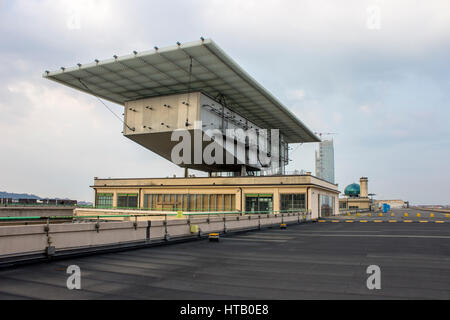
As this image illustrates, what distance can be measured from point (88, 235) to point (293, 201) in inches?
1391

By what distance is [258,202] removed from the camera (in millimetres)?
46594

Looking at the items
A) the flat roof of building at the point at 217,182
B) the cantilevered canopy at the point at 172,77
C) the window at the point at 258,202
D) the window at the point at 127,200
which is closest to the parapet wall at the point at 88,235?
the cantilevered canopy at the point at 172,77

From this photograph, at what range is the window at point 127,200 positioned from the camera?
5497cm

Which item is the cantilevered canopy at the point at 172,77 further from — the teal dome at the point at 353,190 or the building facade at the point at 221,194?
the teal dome at the point at 353,190

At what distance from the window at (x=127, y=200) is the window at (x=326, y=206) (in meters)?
29.5

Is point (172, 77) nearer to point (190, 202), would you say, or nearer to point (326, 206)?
point (190, 202)

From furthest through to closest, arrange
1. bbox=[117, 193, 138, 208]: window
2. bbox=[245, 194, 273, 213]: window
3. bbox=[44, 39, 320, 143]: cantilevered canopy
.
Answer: bbox=[117, 193, 138, 208]: window → bbox=[245, 194, 273, 213]: window → bbox=[44, 39, 320, 143]: cantilevered canopy

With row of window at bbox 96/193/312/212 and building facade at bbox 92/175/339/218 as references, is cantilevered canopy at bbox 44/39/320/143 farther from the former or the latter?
row of window at bbox 96/193/312/212

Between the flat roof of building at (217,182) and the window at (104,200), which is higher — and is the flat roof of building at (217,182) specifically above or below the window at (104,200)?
above

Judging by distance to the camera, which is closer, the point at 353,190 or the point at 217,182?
the point at 217,182

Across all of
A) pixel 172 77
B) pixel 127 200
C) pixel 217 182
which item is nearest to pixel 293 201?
pixel 217 182

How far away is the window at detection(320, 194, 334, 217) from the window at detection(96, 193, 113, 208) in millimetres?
34830

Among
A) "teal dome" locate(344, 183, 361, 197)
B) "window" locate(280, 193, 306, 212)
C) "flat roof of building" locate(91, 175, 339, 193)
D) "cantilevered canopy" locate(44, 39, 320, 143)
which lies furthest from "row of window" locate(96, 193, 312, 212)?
"teal dome" locate(344, 183, 361, 197)

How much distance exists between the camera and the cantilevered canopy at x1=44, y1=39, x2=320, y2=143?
3812cm
